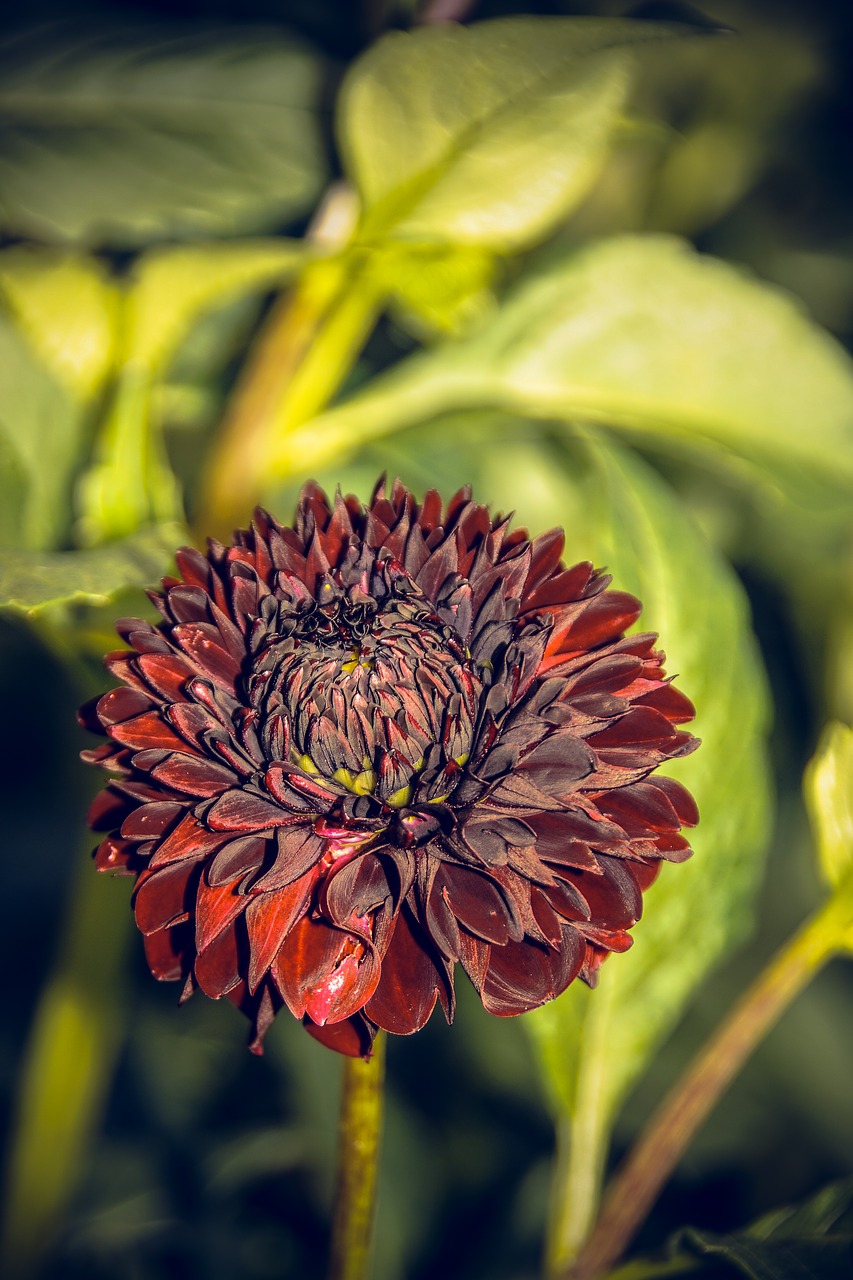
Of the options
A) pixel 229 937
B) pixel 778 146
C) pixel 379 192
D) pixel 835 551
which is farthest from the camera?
pixel 778 146

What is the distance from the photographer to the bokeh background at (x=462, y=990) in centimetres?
60

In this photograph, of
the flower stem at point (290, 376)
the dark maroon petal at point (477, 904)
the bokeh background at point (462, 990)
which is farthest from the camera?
the bokeh background at point (462, 990)

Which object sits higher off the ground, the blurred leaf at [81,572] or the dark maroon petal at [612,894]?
the dark maroon petal at [612,894]

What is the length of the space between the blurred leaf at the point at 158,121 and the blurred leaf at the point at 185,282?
76 millimetres

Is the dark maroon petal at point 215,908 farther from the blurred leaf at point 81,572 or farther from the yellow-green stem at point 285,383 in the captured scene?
the yellow-green stem at point 285,383

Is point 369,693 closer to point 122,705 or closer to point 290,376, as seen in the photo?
point 122,705

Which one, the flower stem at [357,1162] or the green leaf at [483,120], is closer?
the flower stem at [357,1162]

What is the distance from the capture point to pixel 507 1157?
690 millimetres

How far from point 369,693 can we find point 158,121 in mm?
428

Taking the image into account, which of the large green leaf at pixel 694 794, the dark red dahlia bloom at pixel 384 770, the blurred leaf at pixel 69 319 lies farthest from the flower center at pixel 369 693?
the blurred leaf at pixel 69 319

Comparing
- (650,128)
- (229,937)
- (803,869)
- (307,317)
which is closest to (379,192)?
(307,317)

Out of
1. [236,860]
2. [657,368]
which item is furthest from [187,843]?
[657,368]

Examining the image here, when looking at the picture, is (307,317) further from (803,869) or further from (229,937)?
(803,869)

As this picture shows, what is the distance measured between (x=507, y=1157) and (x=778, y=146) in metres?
0.82
